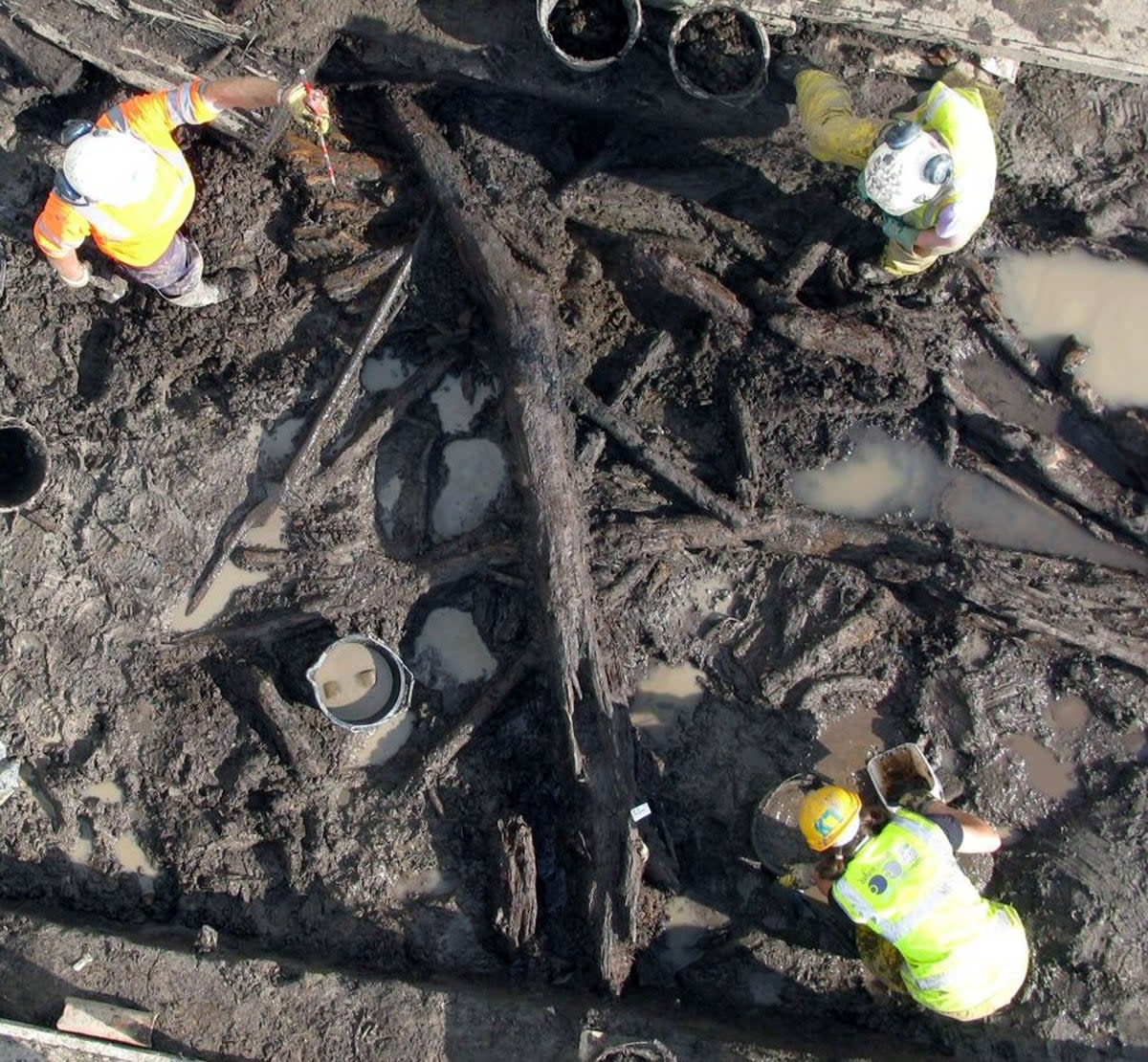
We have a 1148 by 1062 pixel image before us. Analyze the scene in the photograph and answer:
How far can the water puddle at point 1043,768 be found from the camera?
21.7 ft

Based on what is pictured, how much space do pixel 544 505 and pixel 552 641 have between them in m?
→ 0.89

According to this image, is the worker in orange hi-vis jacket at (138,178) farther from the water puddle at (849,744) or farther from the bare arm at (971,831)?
the bare arm at (971,831)

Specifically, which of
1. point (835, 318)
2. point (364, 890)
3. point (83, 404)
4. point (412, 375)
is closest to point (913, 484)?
point (835, 318)

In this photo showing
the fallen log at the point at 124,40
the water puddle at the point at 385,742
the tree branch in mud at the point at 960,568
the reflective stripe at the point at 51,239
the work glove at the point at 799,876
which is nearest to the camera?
the reflective stripe at the point at 51,239

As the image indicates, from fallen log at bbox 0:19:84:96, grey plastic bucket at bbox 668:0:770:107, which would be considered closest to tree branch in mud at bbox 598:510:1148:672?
grey plastic bucket at bbox 668:0:770:107

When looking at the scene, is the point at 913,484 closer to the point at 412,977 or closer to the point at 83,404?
the point at 412,977

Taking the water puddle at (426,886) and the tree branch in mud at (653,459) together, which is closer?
the tree branch in mud at (653,459)

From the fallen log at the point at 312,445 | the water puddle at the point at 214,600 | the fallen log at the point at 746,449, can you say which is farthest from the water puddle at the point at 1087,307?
the water puddle at the point at 214,600

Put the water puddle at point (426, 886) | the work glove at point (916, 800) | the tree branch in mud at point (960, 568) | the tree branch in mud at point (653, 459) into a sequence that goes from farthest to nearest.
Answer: the water puddle at point (426, 886), the tree branch in mud at point (653, 459), the tree branch in mud at point (960, 568), the work glove at point (916, 800)

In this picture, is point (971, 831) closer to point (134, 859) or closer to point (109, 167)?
point (134, 859)

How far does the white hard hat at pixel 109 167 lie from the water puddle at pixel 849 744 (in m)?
5.43

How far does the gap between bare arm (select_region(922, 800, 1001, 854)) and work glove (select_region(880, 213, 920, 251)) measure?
3468mm

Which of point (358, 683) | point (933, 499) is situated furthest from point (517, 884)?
point (933, 499)

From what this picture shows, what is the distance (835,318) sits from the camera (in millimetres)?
6629
